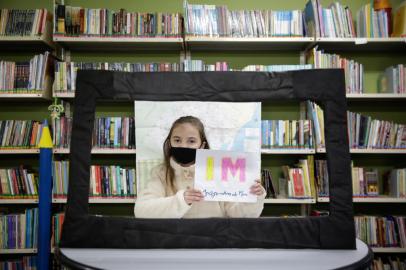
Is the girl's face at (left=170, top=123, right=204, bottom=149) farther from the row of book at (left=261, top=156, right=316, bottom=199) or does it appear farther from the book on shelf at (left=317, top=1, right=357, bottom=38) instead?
the book on shelf at (left=317, top=1, right=357, bottom=38)

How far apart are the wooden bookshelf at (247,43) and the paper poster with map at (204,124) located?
4.48ft

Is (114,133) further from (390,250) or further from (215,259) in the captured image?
(390,250)

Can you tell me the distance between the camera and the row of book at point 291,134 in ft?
7.30

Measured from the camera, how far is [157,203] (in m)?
1.11

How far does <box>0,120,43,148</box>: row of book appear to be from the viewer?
8.01ft

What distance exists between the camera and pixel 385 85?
8.59 feet

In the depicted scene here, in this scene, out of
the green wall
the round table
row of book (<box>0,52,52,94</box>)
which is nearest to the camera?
the round table

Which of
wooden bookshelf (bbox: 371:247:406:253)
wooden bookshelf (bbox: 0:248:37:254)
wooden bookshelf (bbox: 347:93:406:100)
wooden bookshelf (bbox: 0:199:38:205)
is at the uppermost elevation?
wooden bookshelf (bbox: 347:93:406:100)

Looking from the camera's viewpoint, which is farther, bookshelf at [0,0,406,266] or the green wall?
the green wall

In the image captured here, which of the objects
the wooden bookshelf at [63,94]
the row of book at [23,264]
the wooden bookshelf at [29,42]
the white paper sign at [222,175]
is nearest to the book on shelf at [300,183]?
the white paper sign at [222,175]

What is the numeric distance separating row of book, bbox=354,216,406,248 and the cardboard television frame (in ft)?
4.96

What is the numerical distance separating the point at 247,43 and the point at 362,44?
0.90 meters

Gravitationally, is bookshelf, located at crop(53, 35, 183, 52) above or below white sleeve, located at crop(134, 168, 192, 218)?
above

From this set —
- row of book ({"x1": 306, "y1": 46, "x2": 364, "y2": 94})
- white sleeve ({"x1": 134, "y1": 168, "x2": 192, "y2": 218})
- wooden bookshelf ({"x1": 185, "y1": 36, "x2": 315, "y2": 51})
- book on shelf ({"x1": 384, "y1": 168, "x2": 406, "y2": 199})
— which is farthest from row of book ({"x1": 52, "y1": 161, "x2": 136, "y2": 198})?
book on shelf ({"x1": 384, "y1": 168, "x2": 406, "y2": 199})
